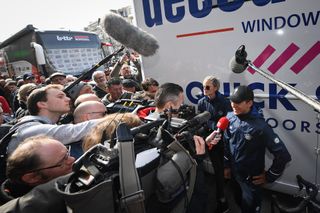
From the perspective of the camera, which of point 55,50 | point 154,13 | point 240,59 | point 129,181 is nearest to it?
point 129,181

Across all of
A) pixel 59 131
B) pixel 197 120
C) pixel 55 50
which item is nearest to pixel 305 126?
pixel 197 120

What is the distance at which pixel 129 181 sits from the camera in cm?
81

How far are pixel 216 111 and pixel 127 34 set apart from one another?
1839mm

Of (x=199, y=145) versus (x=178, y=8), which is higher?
(x=178, y=8)

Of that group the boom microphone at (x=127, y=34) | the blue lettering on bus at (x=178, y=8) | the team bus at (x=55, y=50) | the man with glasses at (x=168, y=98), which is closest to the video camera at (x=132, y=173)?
the boom microphone at (x=127, y=34)

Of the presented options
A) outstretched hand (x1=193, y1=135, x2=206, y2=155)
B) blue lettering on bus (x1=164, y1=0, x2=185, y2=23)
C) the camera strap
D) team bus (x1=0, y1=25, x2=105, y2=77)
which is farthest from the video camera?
team bus (x1=0, y1=25, x2=105, y2=77)

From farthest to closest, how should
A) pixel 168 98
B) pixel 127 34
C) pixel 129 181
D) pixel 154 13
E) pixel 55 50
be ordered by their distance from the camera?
pixel 55 50 → pixel 154 13 → pixel 168 98 → pixel 127 34 → pixel 129 181

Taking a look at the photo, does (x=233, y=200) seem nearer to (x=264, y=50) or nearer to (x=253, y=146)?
(x=253, y=146)

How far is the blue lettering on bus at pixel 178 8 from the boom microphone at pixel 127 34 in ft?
4.07

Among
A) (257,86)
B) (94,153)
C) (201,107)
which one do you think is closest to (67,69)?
(201,107)

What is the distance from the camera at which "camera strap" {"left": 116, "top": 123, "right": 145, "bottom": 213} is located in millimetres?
787

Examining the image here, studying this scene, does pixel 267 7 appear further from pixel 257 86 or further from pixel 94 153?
pixel 94 153

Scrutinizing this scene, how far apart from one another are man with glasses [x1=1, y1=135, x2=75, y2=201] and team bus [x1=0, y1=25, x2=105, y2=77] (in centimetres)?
657

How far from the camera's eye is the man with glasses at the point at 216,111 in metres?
2.38
